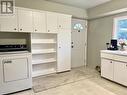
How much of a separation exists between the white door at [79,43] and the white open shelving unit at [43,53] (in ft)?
3.23

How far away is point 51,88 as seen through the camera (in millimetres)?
2629

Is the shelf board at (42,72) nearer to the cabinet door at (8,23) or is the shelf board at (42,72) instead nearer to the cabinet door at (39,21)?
the cabinet door at (39,21)

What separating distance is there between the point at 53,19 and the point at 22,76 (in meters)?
2.01

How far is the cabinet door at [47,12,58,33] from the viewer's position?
330 centimetres

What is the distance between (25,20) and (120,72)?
2.98 m

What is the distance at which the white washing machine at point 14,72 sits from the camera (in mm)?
2273

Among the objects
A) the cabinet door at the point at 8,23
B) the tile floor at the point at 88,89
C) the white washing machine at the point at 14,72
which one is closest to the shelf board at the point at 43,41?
the cabinet door at the point at 8,23

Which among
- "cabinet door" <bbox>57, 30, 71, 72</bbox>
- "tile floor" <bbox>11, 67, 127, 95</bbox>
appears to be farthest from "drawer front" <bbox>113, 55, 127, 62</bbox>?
"cabinet door" <bbox>57, 30, 71, 72</bbox>

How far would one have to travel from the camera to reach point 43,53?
347cm

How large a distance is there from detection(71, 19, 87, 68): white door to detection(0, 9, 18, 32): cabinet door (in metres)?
2.32

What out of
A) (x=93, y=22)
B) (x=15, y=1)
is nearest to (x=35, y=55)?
(x=15, y=1)

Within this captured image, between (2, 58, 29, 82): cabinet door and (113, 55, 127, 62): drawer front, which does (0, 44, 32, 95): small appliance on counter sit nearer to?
(2, 58, 29, 82): cabinet door

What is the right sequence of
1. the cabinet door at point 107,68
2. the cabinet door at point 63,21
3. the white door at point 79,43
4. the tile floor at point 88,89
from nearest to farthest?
1. the tile floor at point 88,89
2. the cabinet door at point 107,68
3. the cabinet door at point 63,21
4. the white door at point 79,43

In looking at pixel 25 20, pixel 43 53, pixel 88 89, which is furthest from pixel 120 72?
pixel 25 20
